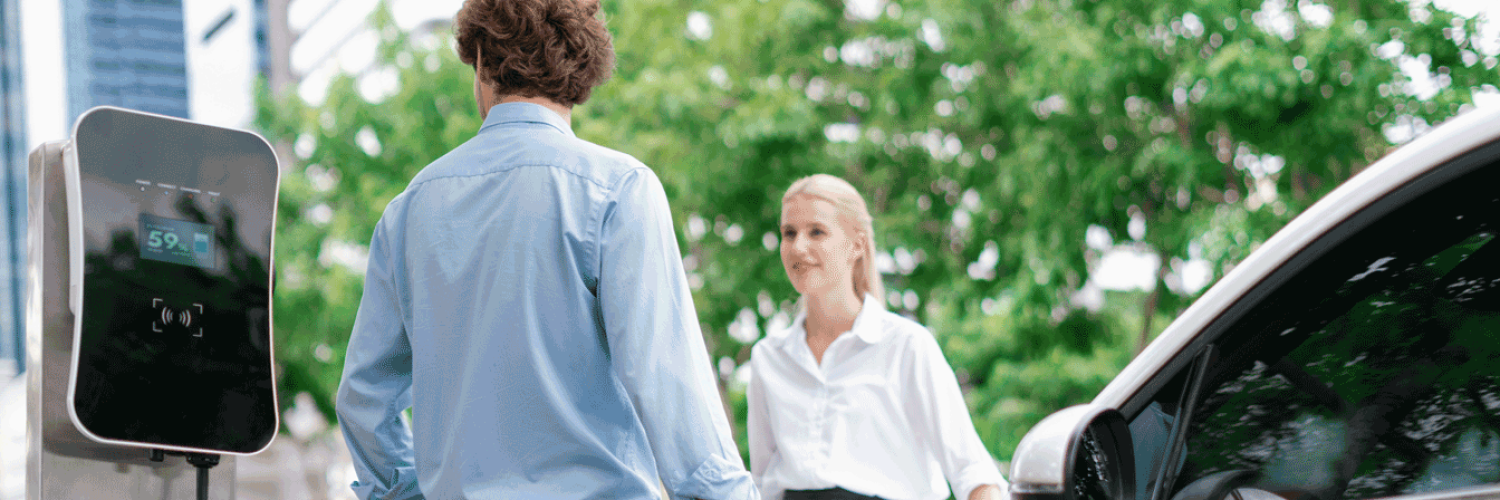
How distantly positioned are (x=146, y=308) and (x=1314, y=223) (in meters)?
2.29

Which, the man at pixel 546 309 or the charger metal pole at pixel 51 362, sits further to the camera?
the charger metal pole at pixel 51 362

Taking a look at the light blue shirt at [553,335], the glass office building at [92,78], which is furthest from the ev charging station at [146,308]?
the glass office building at [92,78]

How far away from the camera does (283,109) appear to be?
50.5 feet

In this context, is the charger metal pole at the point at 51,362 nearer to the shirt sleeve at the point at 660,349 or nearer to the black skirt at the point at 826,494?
the shirt sleeve at the point at 660,349

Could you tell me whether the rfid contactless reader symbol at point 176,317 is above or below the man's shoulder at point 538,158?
below

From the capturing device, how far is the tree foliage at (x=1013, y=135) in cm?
841

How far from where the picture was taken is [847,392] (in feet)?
11.3

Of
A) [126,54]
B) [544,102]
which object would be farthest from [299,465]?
[544,102]

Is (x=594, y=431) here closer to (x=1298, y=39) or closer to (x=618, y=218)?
(x=618, y=218)

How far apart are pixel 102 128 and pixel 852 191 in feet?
6.39

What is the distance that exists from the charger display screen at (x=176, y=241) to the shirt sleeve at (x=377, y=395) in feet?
2.81

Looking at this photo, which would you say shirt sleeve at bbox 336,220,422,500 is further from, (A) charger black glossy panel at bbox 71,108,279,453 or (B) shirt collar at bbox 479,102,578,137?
(A) charger black glossy panel at bbox 71,108,279,453

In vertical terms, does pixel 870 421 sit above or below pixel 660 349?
below

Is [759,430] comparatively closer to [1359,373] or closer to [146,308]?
[146,308]
